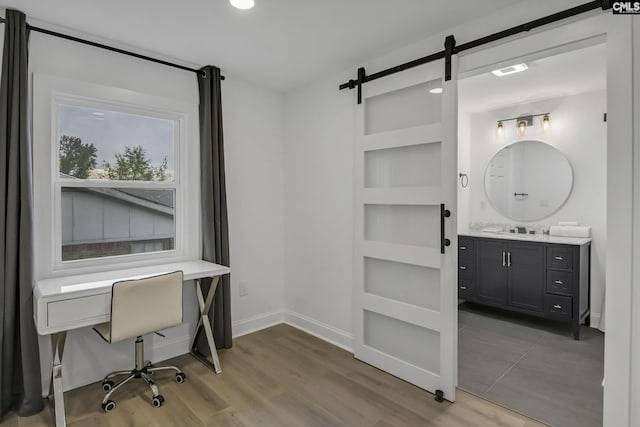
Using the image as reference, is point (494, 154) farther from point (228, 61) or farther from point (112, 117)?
point (112, 117)

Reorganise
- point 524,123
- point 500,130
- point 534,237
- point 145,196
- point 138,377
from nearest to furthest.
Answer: point 138,377
point 145,196
point 534,237
point 524,123
point 500,130

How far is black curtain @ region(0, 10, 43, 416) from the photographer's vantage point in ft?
7.24

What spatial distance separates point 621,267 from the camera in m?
1.81

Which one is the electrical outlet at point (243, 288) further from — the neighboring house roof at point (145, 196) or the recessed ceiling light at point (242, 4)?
the recessed ceiling light at point (242, 4)

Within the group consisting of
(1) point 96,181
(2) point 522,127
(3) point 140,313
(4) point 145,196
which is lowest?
(3) point 140,313

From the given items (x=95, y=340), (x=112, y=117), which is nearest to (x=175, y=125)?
(x=112, y=117)

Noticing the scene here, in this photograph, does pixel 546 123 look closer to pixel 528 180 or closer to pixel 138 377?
pixel 528 180

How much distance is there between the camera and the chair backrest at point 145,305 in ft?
7.33

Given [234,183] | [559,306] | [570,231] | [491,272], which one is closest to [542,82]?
[570,231]

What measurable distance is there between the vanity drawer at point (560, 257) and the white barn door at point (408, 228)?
1.84 m

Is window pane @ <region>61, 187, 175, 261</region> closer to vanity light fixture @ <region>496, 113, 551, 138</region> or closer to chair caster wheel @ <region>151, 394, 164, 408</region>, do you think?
chair caster wheel @ <region>151, 394, 164, 408</region>

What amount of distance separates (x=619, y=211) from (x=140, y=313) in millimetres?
2787

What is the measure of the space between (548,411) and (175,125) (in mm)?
3484

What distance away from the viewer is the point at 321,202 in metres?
3.48
